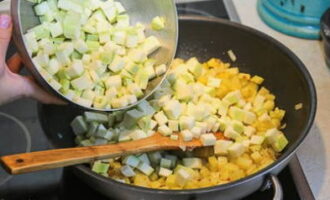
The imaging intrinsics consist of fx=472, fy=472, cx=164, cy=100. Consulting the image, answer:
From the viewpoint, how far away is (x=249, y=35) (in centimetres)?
108

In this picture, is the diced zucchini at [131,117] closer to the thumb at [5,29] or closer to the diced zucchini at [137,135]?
the diced zucchini at [137,135]

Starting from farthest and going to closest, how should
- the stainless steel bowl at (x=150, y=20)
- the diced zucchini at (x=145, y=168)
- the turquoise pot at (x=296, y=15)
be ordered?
the turquoise pot at (x=296, y=15), the diced zucchini at (x=145, y=168), the stainless steel bowl at (x=150, y=20)

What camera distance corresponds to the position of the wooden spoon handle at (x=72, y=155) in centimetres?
70

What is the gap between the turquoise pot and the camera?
3.92ft

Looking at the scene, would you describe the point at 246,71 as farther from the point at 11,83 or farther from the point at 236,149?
the point at 11,83

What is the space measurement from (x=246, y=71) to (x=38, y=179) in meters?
0.53

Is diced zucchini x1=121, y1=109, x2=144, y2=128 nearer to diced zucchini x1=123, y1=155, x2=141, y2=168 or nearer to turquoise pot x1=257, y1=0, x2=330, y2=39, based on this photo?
diced zucchini x1=123, y1=155, x2=141, y2=168

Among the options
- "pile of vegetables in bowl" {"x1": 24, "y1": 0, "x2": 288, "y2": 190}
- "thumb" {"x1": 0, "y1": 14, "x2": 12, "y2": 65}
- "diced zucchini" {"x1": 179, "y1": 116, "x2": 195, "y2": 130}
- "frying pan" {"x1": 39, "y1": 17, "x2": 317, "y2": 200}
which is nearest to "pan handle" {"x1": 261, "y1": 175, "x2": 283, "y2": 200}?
"frying pan" {"x1": 39, "y1": 17, "x2": 317, "y2": 200}

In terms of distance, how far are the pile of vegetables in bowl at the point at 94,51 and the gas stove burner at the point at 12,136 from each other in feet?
0.66

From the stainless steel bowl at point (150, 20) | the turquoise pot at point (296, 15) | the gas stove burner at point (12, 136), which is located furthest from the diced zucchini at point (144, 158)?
the turquoise pot at point (296, 15)

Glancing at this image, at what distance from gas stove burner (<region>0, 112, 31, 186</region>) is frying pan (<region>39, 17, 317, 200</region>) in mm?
81

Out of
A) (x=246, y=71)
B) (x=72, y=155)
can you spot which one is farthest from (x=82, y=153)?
(x=246, y=71)

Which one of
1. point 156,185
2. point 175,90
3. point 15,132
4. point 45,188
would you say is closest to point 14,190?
point 45,188

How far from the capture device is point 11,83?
79 cm
